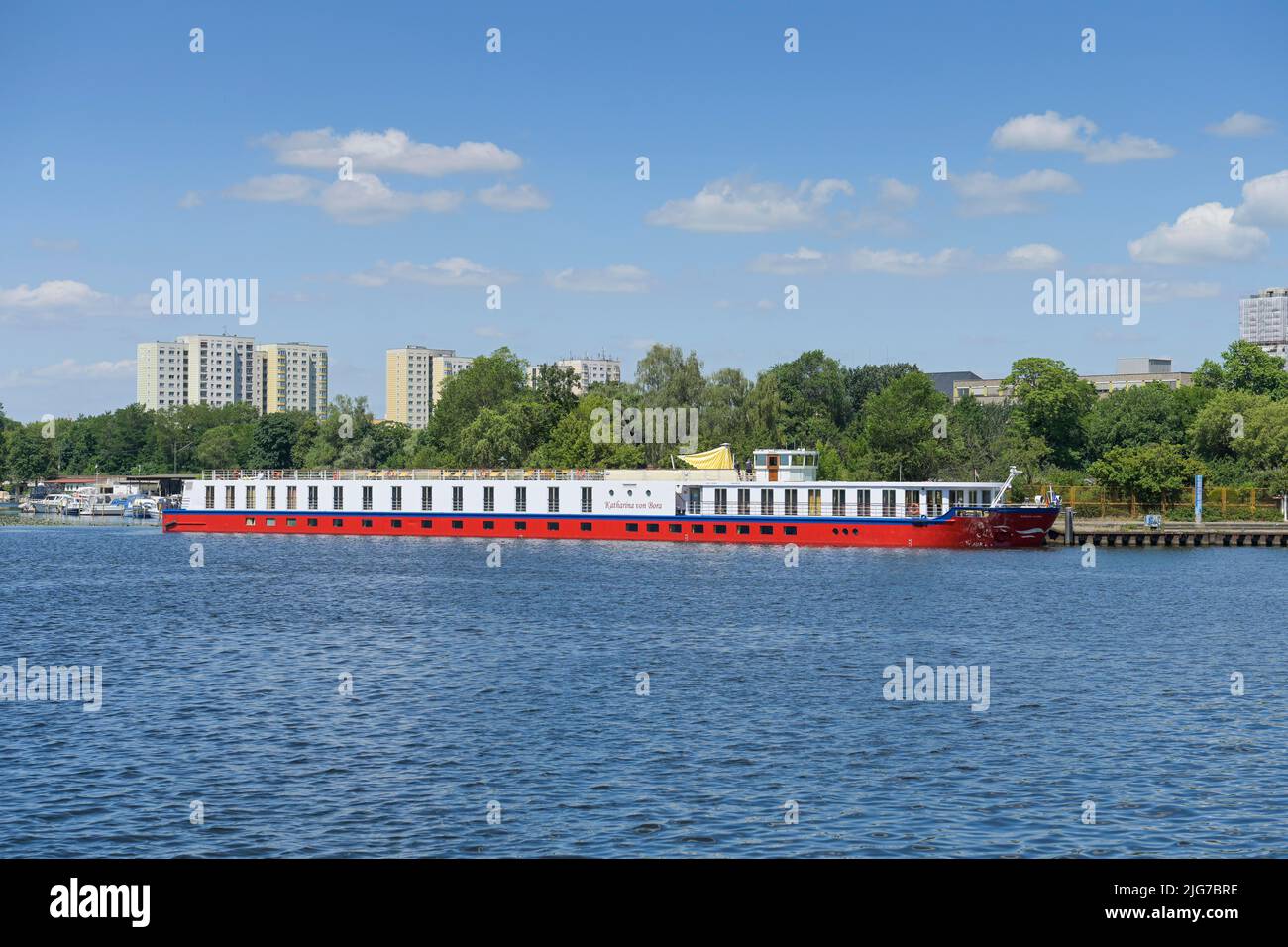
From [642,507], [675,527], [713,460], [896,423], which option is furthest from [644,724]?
[896,423]

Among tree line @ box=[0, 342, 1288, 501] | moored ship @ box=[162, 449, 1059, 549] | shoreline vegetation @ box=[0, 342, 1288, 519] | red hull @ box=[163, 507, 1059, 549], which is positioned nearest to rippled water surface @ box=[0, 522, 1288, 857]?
red hull @ box=[163, 507, 1059, 549]

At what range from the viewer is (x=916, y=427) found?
116 meters

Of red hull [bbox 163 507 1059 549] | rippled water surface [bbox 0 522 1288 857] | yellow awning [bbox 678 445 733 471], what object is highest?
yellow awning [bbox 678 445 733 471]

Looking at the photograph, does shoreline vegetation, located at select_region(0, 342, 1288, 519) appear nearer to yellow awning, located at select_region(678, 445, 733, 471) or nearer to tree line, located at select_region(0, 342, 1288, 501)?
tree line, located at select_region(0, 342, 1288, 501)

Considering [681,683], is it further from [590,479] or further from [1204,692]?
[590,479]

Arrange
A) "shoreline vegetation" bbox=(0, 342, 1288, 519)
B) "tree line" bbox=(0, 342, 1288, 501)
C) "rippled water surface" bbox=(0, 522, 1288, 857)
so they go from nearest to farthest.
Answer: "rippled water surface" bbox=(0, 522, 1288, 857)
"shoreline vegetation" bbox=(0, 342, 1288, 519)
"tree line" bbox=(0, 342, 1288, 501)

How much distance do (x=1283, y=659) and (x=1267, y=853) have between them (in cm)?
2301

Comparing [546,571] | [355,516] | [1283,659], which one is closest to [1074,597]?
[1283,659]

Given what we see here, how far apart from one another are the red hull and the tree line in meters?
25.1

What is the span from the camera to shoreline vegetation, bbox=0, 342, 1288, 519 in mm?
108938

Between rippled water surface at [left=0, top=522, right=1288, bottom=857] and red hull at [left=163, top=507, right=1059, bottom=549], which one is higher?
red hull at [left=163, top=507, right=1059, bottom=549]

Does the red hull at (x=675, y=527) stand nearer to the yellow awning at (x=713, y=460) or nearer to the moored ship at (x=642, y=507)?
the moored ship at (x=642, y=507)

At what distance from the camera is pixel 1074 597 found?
58.2m
